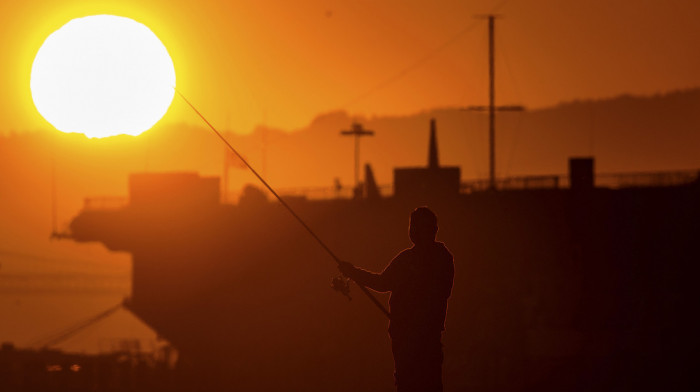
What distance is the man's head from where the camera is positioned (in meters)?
11.4

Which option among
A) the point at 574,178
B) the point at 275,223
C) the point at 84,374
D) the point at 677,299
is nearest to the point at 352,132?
the point at 275,223

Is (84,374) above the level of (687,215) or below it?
below

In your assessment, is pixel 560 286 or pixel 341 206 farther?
pixel 341 206

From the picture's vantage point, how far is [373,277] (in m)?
11.6

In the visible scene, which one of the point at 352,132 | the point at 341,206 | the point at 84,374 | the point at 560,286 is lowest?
the point at 84,374

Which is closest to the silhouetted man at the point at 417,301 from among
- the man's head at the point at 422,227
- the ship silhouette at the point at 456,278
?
the man's head at the point at 422,227

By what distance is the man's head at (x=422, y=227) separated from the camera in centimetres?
1145

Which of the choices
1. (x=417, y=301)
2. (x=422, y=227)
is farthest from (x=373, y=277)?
(x=422, y=227)

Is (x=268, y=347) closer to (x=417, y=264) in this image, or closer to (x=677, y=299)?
(x=677, y=299)

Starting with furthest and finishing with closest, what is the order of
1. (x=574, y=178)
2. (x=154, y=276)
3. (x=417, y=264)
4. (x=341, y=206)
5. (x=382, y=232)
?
(x=154, y=276) < (x=341, y=206) < (x=382, y=232) < (x=574, y=178) < (x=417, y=264)

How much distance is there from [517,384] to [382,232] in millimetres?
12748

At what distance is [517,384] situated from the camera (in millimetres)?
50750

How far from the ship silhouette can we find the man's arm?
3614 cm

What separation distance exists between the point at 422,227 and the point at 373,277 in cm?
63
